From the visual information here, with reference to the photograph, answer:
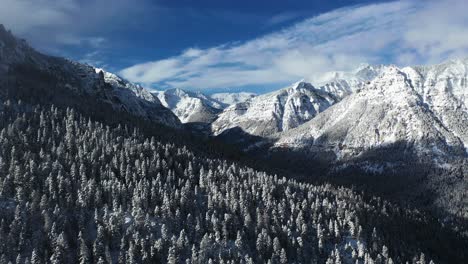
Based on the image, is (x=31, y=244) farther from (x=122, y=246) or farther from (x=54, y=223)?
(x=122, y=246)

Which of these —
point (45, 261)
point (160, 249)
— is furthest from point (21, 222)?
point (160, 249)

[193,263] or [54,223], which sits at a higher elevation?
[54,223]

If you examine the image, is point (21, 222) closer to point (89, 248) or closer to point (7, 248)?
point (7, 248)

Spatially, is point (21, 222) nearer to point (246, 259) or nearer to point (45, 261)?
point (45, 261)

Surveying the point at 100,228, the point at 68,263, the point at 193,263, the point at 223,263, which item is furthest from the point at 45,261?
the point at 223,263

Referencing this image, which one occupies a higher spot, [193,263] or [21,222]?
[21,222]

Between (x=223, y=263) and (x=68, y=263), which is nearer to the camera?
(x=68, y=263)

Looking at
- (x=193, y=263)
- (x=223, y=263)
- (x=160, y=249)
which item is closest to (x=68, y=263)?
(x=160, y=249)

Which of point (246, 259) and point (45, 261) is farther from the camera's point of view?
point (246, 259)
